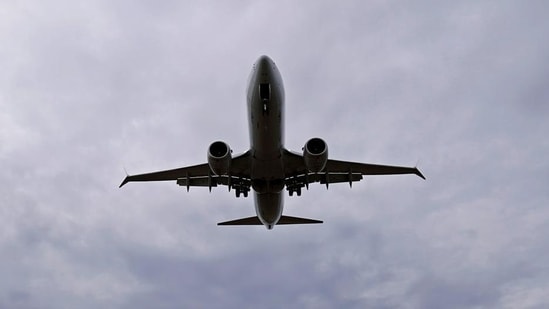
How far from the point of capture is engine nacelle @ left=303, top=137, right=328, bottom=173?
26500 mm

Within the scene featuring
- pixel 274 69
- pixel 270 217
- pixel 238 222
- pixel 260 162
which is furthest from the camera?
Answer: pixel 238 222

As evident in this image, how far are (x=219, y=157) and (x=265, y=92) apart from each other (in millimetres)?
4131

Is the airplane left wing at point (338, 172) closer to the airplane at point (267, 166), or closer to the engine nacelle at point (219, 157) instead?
the airplane at point (267, 166)

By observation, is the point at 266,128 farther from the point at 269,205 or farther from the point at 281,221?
the point at 281,221

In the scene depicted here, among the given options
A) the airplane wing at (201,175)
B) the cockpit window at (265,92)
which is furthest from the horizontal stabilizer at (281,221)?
the cockpit window at (265,92)

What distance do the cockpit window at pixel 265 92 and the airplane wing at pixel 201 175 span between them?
497cm

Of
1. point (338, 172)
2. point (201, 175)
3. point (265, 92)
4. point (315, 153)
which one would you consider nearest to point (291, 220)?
point (338, 172)

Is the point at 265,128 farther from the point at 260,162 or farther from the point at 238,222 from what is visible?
the point at 238,222

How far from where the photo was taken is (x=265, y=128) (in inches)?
1009

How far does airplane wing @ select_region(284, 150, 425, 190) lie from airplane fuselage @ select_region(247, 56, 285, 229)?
3.82 feet

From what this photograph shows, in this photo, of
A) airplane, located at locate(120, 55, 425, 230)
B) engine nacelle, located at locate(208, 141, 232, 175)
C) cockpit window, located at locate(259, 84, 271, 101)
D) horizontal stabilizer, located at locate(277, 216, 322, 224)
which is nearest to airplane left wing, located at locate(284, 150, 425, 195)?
airplane, located at locate(120, 55, 425, 230)

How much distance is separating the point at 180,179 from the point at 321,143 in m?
11.0

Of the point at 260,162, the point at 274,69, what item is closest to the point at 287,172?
the point at 260,162

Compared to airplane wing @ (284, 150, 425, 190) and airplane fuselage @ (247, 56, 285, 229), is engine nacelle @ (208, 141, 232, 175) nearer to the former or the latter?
airplane fuselage @ (247, 56, 285, 229)
